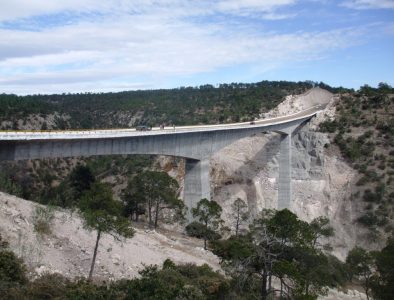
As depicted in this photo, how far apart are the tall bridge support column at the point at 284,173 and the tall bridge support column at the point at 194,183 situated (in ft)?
60.9

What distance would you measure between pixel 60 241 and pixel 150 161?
150 ft

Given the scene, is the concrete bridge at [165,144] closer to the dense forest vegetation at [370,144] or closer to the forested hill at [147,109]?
the dense forest vegetation at [370,144]

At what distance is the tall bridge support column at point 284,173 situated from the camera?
65.1 meters

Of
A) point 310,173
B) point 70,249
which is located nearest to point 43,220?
point 70,249

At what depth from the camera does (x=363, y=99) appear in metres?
89.3

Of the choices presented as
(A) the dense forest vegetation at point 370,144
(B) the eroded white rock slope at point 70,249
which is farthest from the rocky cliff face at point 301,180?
(B) the eroded white rock slope at point 70,249

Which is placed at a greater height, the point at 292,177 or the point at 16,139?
the point at 16,139

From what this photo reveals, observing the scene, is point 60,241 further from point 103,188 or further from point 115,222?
point 103,188

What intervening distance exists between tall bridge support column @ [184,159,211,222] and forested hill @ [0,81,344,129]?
37939mm

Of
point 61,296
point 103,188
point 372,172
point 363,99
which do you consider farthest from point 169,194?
point 363,99

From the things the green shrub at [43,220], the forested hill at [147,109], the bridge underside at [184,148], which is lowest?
the green shrub at [43,220]

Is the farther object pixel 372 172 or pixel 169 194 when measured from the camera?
pixel 372 172

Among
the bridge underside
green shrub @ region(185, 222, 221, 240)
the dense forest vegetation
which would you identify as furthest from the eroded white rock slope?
the dense forest vegetation

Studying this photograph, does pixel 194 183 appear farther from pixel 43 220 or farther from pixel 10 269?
pixel 10 269
